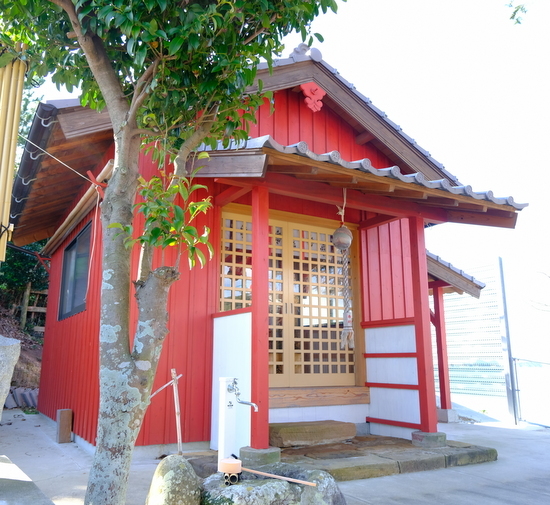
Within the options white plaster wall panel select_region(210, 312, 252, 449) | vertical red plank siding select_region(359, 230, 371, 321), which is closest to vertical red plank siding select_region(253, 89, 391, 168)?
vertical red plank siding select_region(359, 230, 371, 321)

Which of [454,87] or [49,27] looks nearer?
[49,27]

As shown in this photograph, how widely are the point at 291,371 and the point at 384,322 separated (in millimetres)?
1463

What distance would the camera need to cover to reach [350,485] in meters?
4.37

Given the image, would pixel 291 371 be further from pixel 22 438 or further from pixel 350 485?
pixel 22 438

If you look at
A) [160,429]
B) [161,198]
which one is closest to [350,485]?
[160,429]

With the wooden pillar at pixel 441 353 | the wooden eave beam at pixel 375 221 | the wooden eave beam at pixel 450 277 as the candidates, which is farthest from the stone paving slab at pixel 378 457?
the wooden eave beam at pixel 450 277

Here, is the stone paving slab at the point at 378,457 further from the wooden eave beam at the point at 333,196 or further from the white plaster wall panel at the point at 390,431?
the wooden eave beam at the point at 333,196

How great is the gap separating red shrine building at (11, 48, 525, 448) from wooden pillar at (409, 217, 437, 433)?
18mm

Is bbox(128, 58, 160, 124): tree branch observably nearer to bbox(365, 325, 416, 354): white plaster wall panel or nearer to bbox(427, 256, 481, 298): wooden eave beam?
bbox(365, 325, 416, 354): white plaster wall panel

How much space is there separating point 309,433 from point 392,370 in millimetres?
1593

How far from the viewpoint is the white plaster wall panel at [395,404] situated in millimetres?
6188

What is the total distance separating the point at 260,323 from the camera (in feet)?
16.2

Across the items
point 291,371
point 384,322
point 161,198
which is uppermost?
point 161,198

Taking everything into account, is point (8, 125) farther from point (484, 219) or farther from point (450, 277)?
point (450, 277)
